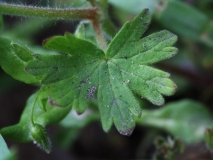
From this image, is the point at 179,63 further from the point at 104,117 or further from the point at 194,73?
the point at 104,117

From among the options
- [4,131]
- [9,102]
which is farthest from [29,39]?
[4,131]

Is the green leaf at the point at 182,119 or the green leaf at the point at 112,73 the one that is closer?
the green leaf at the point at 112,73

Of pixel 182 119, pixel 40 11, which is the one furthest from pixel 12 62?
pixel 182 119

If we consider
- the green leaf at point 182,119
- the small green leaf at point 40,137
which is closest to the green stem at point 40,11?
the small green leaf at point 40,137

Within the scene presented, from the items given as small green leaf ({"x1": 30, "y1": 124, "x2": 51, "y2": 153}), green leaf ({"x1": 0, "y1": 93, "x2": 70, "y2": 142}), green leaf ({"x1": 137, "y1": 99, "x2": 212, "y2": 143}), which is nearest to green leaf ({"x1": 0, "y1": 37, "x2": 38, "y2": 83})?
green leaf ({"x1": 0, "y1": 93, "x2": 70, "y2": 142})

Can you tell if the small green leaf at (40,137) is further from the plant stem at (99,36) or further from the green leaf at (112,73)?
the plant stem at (99,36)

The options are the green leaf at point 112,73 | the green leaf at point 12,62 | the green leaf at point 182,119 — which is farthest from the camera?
the green leaf at point 182,119

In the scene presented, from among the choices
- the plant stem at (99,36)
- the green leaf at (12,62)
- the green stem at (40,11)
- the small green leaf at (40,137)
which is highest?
the green stem at (40,11)

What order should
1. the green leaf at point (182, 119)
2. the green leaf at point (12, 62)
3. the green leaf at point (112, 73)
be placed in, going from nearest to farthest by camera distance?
the green leaf at point (112, 73) < the green leaf at point (12, 62) < the green leaf at point (182, 119)
